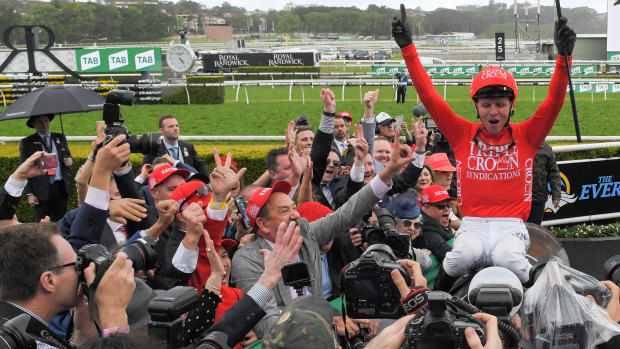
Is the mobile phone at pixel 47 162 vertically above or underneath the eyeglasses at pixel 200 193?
above

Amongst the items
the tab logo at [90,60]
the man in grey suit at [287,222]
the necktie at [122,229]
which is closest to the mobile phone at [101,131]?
the necktie at [122,229]

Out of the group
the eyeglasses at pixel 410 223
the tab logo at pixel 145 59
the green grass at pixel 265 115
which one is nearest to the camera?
the eyeglasses at pixel 410 223

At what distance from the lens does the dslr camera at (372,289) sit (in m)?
2.92

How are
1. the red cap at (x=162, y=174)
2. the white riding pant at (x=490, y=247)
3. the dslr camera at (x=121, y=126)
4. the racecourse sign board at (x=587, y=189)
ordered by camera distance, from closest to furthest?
1. the white riding pant at (x=490, y=247)
2. the dslr camera at (x=121, y=126)
3. the red cap at (x=162, y=174)
4. the racecourse sign board at (x=587, y=189)

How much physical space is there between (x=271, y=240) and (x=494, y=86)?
150cm

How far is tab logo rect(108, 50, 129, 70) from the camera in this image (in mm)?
31344

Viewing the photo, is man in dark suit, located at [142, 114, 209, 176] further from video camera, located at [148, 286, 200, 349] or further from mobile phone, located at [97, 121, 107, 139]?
video camera, located at [148, 286, 200, 349]

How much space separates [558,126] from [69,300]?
1657 cm

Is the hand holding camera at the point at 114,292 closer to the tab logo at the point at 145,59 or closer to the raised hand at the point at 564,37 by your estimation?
the raised hand at the point at 564,37

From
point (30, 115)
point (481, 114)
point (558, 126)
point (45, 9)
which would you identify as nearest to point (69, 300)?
point (481, 114)

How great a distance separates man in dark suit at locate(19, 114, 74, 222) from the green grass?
8568mm

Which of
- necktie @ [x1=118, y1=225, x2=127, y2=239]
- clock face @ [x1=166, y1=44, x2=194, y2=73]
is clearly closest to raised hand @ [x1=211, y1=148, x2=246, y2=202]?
necktie @ [x1=118, y1=225, x2=127, y2=239]

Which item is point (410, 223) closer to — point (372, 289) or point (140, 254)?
point (372, 289)

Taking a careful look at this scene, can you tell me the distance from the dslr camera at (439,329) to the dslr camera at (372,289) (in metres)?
0.74
